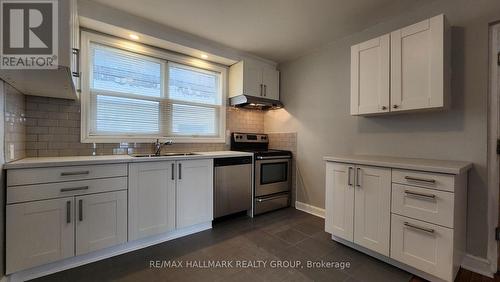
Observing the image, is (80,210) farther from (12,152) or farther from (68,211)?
(12,152)

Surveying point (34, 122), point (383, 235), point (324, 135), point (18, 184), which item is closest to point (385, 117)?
point (324, 135)

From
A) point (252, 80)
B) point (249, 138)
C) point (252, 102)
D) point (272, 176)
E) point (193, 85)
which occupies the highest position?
point (252, 80)

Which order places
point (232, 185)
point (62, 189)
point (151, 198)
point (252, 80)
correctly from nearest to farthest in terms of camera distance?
1. point (62, 189)
2. point (151, 198)
3. point (232, 185)
4. point (252, 80)

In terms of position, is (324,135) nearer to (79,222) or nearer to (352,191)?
(352,191)

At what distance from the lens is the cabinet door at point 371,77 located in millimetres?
2164

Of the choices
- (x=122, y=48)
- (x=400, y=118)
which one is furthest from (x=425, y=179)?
(x=122, y=48)

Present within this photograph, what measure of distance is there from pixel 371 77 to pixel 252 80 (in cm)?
174

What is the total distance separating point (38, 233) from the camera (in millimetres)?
1697

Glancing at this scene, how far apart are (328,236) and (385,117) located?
154 cm

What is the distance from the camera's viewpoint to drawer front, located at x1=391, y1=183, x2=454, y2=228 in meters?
1.60

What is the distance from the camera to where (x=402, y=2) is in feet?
7.07

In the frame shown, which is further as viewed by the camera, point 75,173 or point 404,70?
point 404,70

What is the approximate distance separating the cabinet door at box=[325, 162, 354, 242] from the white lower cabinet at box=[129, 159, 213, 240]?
1434 millimetres

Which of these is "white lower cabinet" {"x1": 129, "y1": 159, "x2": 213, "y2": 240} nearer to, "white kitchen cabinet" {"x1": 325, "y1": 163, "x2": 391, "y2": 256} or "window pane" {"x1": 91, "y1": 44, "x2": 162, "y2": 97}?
"window pane" {"x1": 91, "y1": 44, "x2": 162, "y2": 97}
